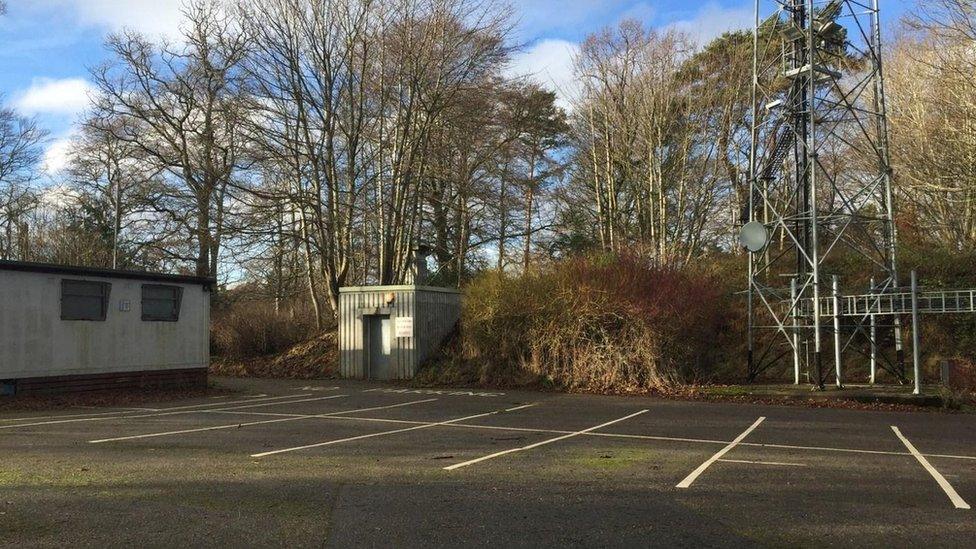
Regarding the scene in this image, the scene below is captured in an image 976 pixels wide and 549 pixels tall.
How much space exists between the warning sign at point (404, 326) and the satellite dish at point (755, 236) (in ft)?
32.9

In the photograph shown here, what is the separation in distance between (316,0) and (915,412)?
22224 millimetres

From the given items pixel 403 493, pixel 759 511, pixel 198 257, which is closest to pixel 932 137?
pixel 759 511

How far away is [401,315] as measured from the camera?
2294 centimetres

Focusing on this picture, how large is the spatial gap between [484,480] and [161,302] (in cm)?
1496

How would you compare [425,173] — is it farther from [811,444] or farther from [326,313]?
[811,444]

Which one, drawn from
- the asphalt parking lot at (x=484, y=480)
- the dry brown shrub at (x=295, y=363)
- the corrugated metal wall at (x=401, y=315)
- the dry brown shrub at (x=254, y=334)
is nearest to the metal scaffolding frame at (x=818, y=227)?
the asphalt parking lot at (x=484, y=480)

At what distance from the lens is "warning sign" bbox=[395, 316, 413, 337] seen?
22.8 meters

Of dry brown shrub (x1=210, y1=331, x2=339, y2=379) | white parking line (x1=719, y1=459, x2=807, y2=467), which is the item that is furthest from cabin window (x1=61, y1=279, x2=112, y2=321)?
white parking line (x1=719, y1=459, x2=807, y2=467)

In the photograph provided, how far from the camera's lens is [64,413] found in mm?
14523

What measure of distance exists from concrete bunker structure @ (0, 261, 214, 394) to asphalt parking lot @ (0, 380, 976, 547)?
3.08 meters

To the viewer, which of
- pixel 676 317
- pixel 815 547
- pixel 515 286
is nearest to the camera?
pixel 815 547

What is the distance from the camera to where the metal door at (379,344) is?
23.4m

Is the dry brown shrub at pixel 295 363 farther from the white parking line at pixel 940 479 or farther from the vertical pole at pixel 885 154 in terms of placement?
the white parking line at pixel 940 479

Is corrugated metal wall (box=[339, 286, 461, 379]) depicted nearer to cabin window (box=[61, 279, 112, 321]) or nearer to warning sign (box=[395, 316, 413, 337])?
warning sign (box=[395, 316, 413, 337])
